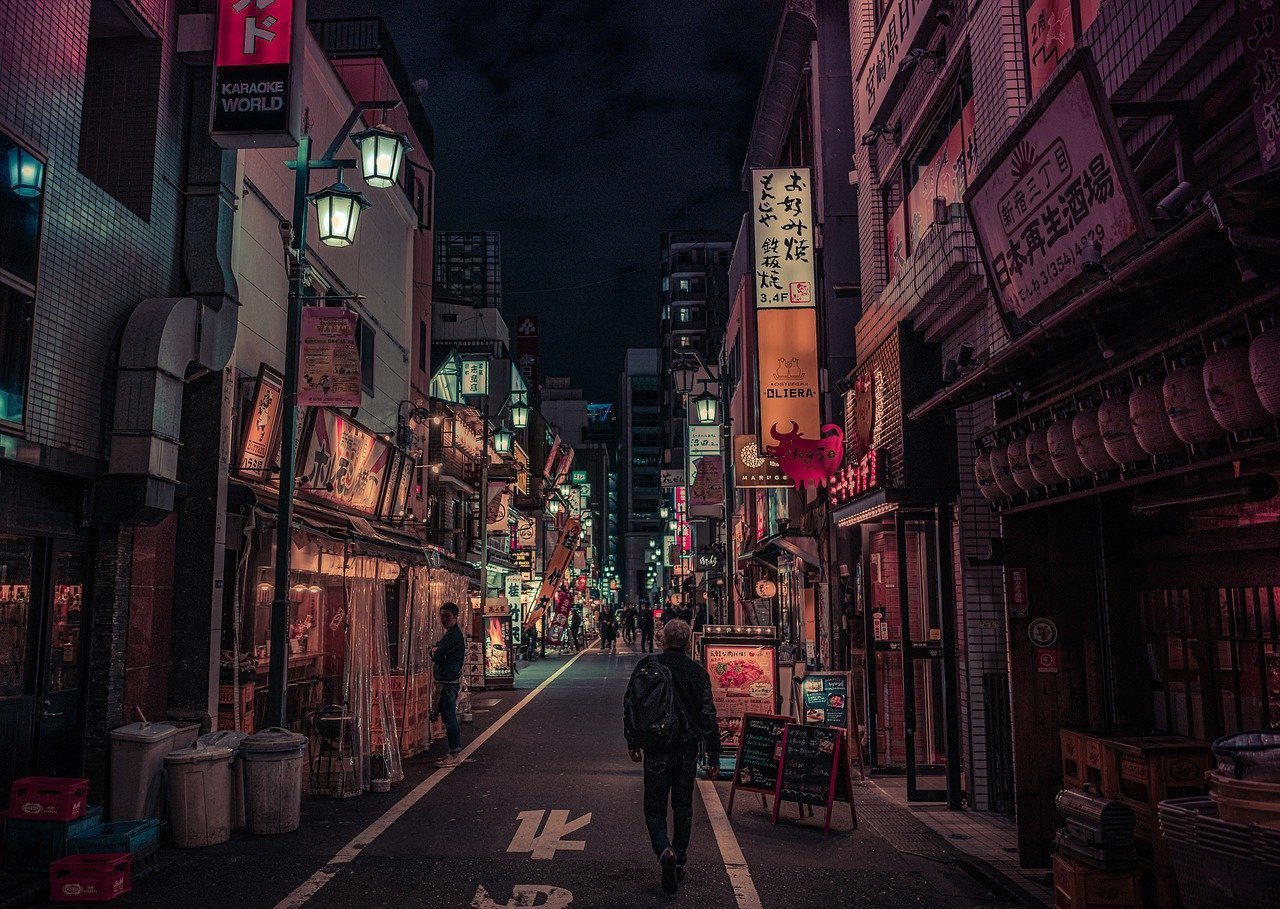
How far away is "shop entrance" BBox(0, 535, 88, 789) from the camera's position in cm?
862

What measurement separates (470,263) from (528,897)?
49.2 m

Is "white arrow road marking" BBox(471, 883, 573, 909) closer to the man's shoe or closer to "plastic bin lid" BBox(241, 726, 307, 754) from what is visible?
the man's shoe

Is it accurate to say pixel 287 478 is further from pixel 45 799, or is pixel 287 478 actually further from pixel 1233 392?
pixel 1233 392

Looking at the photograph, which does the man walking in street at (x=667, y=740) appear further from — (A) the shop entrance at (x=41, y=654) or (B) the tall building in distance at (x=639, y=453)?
(B) the tall building in distance at (x=639, y=453)

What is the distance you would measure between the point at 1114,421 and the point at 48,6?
1018 centimetres

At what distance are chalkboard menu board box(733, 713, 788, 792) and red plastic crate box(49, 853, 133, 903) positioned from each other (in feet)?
20.1

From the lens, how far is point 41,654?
9.11 metres

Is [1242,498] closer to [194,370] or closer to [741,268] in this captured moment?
[194,370]

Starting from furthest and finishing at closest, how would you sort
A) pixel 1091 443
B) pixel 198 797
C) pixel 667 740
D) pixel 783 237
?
1. pixel 783 237
2. pixel 198 797
3. pixel 667 740
4. pixel 1091 443

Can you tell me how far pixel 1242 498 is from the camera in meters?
5.91

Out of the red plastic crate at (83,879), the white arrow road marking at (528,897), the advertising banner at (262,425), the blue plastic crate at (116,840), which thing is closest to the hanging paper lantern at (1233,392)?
the white arrow road marking at (528,897)

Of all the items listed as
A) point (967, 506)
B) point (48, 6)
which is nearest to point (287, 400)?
point (48, 6)

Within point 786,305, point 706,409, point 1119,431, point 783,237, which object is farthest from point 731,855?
point 706,409

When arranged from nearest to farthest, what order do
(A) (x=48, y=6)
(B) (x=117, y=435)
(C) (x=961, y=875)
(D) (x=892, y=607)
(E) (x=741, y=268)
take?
(C) (x=961, y=875) < (A) (x=48, y=6) < (B) (x=117, y=435) < (D) (x=892, y=607) < (E) (x=741, y=268)
